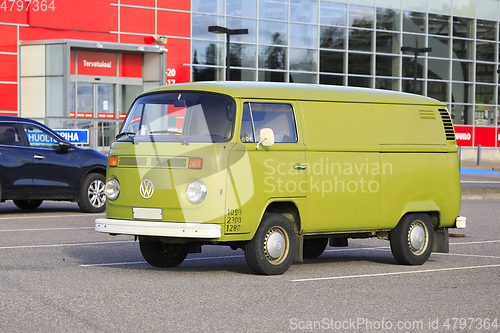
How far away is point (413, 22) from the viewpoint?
43.6 metres

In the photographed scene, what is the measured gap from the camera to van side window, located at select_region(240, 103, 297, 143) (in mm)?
8680

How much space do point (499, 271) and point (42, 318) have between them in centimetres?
556

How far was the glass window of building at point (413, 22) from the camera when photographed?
43.4 m

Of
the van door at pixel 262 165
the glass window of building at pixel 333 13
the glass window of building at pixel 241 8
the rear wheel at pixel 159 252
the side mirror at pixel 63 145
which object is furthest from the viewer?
the glass window of building at pixel 333 13

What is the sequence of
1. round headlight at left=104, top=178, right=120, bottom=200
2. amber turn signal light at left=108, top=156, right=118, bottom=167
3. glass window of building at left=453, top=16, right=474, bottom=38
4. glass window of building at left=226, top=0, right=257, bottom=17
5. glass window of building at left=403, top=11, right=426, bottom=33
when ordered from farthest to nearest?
glass window of building at left=453, top=16, right=474, bottom=38, glass window of building at left=403, top=11, right=426, bottom=33, glass window of building at left=226, top=0, right=257, bottom=17, amber turn signal light at left=108, top=156, right=118, bottom=167, round headlight at left=104, top=178, right=120, bottom=200

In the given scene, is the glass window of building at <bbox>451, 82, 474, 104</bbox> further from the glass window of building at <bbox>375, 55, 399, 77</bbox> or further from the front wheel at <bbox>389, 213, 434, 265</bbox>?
the front wheel at <bbox>389, 213, 434, 265</bbox>

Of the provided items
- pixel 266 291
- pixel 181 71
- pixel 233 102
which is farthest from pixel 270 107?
pixel 181 71

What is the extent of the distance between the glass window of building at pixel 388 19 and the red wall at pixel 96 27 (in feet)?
37.3

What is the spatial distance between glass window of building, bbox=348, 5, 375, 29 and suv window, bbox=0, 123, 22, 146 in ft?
94.1

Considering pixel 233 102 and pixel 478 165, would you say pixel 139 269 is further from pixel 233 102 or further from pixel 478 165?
pixel 478 165

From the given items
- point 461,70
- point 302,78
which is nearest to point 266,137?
point 302,78

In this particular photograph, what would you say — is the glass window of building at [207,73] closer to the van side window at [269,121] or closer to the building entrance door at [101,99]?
the building entrance door at [101,99]

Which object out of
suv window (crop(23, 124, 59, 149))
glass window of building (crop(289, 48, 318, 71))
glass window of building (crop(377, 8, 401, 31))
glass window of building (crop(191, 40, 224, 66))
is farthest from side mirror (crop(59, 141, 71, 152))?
glass window of building (crop(377, 8, 401, 31))

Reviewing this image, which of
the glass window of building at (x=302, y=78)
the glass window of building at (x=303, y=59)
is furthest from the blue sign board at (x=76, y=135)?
the glass window of building at (x=303, y=59)
